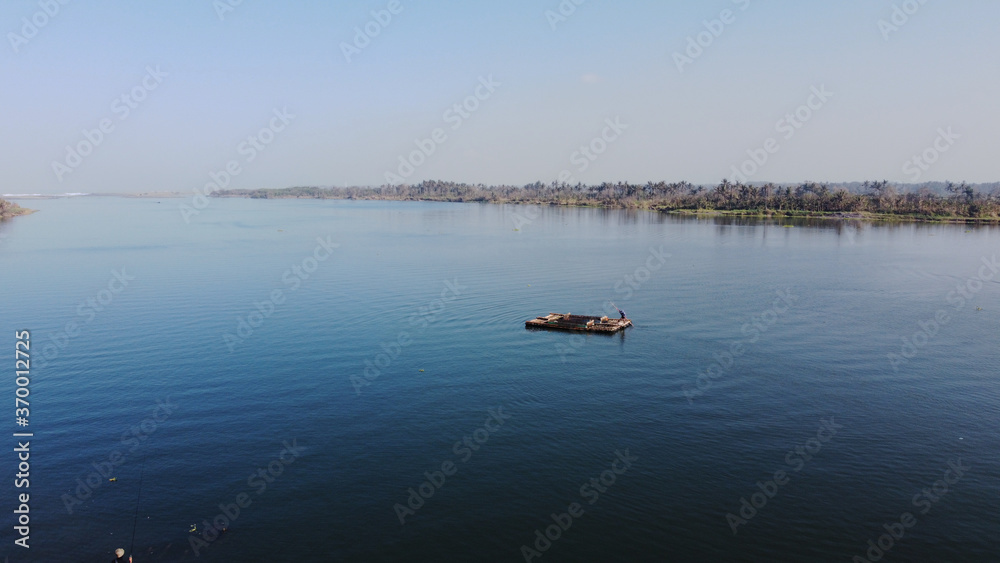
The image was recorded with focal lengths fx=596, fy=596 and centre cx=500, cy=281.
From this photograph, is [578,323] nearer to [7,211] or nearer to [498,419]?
[498,419]

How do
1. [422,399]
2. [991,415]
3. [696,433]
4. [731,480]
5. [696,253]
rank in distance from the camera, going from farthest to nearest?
[696,253]
[422,399]
[991,415]
[696,433]
[731,480]

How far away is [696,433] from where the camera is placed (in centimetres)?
2705

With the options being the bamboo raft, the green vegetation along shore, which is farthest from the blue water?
the green vegetation along shore

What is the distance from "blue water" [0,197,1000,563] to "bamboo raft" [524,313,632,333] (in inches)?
57.7

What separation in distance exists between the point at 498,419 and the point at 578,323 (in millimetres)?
19125

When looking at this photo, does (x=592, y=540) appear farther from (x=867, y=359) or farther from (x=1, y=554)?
(x=867, y=359)

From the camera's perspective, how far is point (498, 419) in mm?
28656

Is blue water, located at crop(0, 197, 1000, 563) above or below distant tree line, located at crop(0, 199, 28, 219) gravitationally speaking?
below

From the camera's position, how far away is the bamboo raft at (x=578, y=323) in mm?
44719

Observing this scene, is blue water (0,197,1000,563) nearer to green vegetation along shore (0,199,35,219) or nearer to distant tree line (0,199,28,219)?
distant tree line (0,199,28,219)

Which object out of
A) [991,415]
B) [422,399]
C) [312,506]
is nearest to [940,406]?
[991,415]

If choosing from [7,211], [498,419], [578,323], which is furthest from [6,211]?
[498,419]

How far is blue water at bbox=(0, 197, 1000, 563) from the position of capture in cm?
2002

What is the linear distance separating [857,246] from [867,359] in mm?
74888
